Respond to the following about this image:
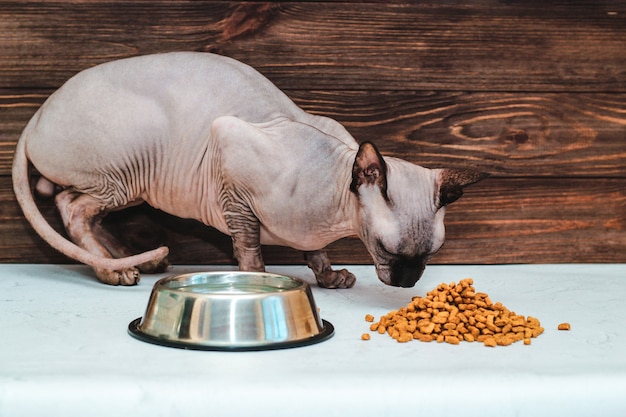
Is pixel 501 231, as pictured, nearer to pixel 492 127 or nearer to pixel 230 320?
pixel 492 127

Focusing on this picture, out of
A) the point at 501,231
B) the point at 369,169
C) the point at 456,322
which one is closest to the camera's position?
the point at 456,322

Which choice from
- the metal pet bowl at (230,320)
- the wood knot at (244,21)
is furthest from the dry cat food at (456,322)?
the wood knot at (244,21)

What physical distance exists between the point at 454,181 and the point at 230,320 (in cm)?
52

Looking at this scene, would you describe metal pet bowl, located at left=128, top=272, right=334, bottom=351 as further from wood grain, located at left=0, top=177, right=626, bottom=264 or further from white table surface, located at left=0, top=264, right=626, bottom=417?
wood grain, located at left=0, top=177, right=626, bottom=264

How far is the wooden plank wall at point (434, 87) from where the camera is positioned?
1895mm

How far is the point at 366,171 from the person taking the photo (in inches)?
55.5

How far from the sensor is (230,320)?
109 cm

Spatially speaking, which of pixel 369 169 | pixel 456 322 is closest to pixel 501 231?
pixel 369 169

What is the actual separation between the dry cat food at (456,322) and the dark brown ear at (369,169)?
0.72 feet

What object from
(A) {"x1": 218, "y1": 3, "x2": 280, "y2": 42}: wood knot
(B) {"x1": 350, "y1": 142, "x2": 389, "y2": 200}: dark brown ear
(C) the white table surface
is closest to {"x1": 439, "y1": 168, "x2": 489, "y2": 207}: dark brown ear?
(B) {"x1": 350, "y1": 142, "x2": 389, "y2": 200}: dark brown ear

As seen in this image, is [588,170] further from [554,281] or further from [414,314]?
[414,314]

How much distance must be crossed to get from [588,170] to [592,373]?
1.15 meters

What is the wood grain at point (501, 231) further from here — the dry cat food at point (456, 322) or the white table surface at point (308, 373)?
the dry cat food at point (456, 322)

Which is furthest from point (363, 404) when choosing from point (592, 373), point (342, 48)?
point (342, 48)
